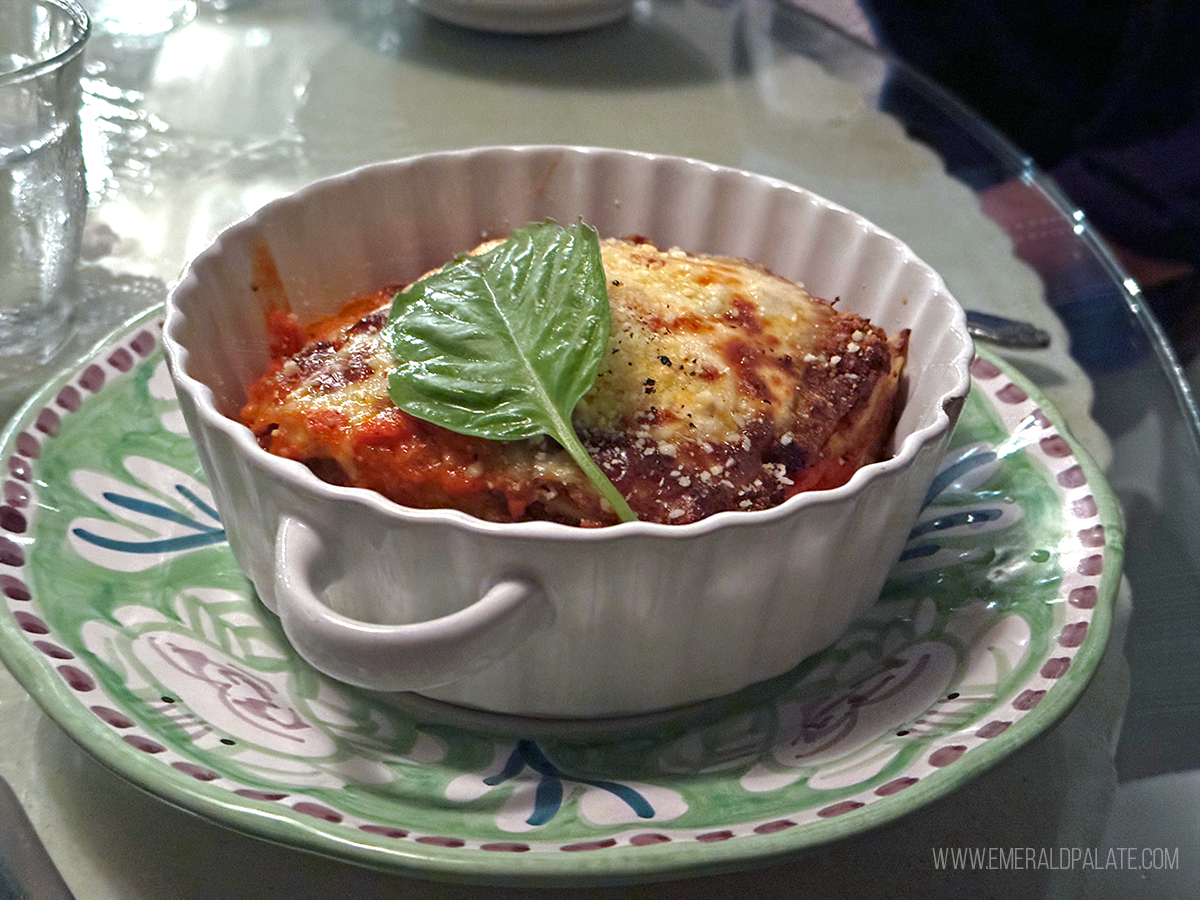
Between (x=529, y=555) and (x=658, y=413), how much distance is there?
0.25 metres

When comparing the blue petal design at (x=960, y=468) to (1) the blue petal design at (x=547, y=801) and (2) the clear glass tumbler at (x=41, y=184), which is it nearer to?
(1) the blue petal design at (x=547, y=801)

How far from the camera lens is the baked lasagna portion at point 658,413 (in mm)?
885

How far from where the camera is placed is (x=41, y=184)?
4.16ft

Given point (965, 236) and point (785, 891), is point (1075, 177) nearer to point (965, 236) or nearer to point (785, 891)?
point (965, 236)

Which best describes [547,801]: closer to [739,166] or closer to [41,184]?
[41,184]

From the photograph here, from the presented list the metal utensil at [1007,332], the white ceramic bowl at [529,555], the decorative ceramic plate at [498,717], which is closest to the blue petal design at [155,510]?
the decorative ceramic plate at [498,717]

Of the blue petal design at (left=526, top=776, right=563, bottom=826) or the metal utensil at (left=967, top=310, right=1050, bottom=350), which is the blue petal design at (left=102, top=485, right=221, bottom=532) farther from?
the metal utensil at (left=967, top=310, right=1050, bottom=350)

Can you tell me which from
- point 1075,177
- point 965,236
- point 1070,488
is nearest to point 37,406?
point 1070,488

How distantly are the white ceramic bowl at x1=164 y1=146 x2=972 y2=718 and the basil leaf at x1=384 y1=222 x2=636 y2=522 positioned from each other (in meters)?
0.11

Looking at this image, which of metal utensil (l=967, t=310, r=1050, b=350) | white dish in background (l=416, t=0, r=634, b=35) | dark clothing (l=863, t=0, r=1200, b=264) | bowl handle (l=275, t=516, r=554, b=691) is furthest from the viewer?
dark clothing (l=863, t=0, r=1200, b=264)

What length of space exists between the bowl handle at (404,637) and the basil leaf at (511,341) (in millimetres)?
146

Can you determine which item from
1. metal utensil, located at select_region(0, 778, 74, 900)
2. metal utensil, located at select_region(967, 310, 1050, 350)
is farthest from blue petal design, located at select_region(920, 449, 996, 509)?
metal utensil, located at select_region(0, 778, 74, 900)

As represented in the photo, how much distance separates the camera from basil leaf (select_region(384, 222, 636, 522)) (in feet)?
2.85

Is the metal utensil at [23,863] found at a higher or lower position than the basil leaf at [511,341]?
lower
